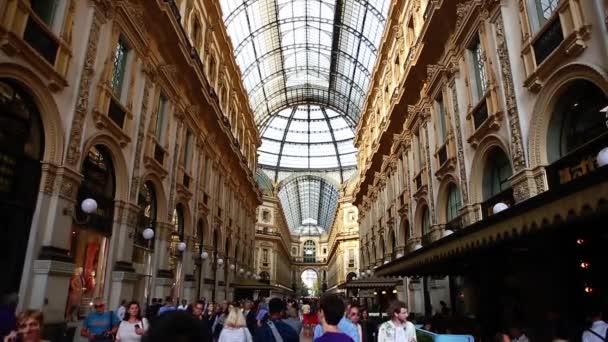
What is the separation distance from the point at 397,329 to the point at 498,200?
6910mm

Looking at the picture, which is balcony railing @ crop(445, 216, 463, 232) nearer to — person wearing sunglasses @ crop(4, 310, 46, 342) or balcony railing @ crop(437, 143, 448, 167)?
balcony railing @ crop(437, 143, 448, 167)

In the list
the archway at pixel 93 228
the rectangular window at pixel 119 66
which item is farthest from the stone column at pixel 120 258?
the rectangular window at pixel 119 66

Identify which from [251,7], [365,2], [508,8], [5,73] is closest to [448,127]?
[508,8]

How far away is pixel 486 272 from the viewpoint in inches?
472

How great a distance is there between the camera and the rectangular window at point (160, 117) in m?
15.8

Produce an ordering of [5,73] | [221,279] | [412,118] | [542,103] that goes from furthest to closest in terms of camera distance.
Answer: [221,279], [412,118], [542,103], [5,73]

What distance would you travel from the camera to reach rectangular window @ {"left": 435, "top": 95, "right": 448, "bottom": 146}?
1545cm

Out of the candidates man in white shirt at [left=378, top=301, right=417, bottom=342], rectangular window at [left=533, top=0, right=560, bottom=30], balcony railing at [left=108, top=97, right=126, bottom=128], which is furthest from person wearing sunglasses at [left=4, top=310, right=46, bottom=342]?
rectangular window at [left=533, top=0, right=560, bottom=30]

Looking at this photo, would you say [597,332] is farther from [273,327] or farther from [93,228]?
[93,228]

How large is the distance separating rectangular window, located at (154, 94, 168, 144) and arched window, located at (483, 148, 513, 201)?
11736 millimetres

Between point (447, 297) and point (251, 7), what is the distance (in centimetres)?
2549

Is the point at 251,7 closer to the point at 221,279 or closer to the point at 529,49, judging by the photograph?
the point at 221,279

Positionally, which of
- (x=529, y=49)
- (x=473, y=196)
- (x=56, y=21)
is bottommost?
(x=473, y=196)

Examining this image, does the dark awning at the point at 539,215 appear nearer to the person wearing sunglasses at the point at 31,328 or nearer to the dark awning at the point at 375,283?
the person wearing sunglasses at the point at 31,328
